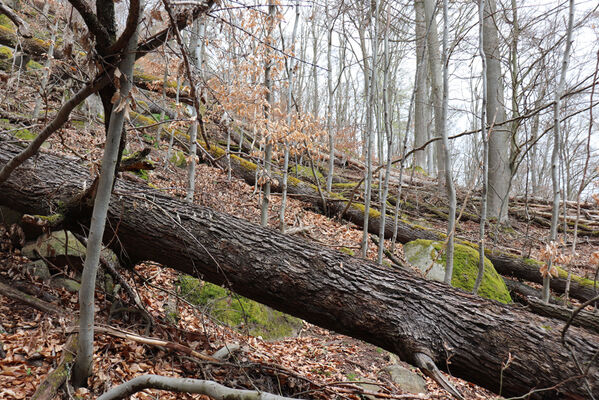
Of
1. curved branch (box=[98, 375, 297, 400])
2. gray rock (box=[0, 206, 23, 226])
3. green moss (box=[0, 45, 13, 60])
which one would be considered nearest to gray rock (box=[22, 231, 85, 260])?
gray rock (box=[0, 206, 23, 226])

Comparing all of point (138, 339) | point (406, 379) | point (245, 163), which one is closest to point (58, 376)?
point (138, 339)

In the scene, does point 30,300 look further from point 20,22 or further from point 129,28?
point 129,28

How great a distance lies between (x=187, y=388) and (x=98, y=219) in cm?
109

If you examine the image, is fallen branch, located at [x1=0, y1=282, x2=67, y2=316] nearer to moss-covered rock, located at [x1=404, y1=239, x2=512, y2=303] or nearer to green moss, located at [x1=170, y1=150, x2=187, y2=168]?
moss-covered rock, located at [x1=404, y1=239, x2=512, y2=303]

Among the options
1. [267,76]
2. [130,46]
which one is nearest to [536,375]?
[130,46]

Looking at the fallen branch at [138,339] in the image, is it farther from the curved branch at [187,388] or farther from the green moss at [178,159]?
the green moss at [178,159]

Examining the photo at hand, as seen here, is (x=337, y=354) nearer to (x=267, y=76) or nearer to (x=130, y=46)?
(x=130, y=46)

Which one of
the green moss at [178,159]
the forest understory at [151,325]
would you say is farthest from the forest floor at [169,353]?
the green moss at [178,159]

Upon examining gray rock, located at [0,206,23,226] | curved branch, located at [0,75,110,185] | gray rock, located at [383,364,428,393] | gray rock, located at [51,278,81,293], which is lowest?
gray rock, located at [383,364,428,393]

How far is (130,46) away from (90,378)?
85.3 inches

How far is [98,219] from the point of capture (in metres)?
1.90

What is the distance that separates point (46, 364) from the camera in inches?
93.4

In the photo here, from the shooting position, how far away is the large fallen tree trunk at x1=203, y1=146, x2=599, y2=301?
593 centimetres

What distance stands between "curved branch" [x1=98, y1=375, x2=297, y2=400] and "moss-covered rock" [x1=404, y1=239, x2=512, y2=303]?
424 centimetres
